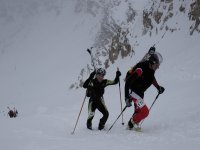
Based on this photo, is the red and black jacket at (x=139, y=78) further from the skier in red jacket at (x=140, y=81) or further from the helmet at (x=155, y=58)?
the helmet at (x=155, y=58)

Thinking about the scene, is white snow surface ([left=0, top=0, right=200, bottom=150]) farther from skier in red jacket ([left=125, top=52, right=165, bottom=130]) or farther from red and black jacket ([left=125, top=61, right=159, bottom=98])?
red and black jacket ([left=125, top=61, right=159, bottom=98])

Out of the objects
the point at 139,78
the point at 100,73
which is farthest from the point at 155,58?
the point at 100,73

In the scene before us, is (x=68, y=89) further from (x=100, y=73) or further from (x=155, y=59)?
(x=155, y=59)

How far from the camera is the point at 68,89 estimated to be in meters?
38.9

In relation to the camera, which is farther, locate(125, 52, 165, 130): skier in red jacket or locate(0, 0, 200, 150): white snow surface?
locate(125, 52, 165, 130): skier in red jacket

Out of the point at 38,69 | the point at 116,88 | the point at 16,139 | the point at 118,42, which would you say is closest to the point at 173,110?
the point at 16,139

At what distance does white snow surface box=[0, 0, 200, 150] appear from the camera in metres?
9.07

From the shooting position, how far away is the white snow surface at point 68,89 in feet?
29.7

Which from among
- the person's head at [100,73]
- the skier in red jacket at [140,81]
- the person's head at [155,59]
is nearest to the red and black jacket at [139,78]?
the skier in red jacket at [140,81]

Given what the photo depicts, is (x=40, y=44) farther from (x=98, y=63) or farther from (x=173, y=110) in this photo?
(x=173, y=110)

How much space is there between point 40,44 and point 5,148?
57.1m

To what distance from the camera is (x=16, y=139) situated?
10.1 metres

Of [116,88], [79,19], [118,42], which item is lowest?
[116,88]

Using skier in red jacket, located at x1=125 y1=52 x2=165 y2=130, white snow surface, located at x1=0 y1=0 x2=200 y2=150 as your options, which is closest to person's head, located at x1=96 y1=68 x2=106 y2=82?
skier in red jacket, located at x1=125 y1=52 x2=165 y2=130
